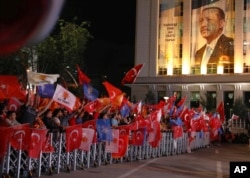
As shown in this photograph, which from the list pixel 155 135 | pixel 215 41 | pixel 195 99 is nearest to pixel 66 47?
pixel 155 135

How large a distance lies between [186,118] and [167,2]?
4723cm

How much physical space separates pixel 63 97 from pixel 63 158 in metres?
1.95

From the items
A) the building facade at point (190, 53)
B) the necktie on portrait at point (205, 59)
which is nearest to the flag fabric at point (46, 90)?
the building facade at point (190, 53)

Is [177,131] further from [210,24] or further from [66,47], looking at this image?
[210,24]

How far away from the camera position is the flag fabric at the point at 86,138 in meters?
12.7

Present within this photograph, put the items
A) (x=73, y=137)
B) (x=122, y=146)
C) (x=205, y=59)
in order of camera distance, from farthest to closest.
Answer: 1. (x=205, y=59)
2. (x=122, y=146)
3. (x=73, y=137)

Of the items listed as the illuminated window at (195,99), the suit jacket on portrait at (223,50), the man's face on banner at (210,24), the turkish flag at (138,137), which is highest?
the man's face on banner at (210,24)

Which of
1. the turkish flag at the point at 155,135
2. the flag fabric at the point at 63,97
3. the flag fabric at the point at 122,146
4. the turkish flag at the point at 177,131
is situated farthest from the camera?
the turkish flag at the point at 177,131

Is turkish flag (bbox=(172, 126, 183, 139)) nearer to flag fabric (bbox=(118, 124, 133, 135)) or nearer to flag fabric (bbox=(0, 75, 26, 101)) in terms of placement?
flag fabric (bbox=(118, 124, 133, 135))

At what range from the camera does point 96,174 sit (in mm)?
12188

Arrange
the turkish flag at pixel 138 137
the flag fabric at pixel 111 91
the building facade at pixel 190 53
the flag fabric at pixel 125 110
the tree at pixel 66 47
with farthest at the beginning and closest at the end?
the building facade at pixel 190 53 → the tree at pixel 66 47 → the flag fabric at pixel 125 110 → the turkish flag at pixel 138 137 → the flag fabric at pixel 111 91

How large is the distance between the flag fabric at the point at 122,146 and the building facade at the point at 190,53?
45.0m

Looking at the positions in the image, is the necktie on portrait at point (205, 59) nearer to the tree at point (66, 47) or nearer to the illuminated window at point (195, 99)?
the illuminated window at point (195, 99)

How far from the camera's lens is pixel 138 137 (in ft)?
54.0
